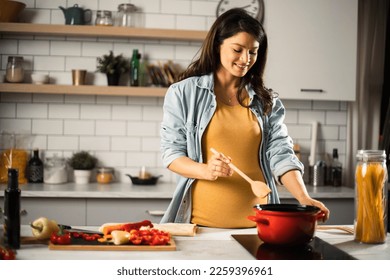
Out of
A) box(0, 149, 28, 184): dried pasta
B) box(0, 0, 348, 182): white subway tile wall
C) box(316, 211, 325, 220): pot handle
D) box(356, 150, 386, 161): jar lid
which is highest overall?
box(0, 0, 348, 182): white subway tile wall

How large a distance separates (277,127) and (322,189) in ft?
3.88

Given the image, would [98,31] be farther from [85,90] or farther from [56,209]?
[56,209]

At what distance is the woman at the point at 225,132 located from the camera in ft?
5.19

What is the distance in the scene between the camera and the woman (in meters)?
1.58

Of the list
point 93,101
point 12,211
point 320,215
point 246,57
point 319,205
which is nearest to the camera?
point 12,211

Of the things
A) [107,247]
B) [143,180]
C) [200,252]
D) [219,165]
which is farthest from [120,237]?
[143,180]

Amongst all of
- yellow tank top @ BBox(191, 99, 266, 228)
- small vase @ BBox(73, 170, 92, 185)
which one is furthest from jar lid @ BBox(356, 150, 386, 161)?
small vase @ BBox(73, 170, 92, 185)

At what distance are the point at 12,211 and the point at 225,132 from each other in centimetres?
66

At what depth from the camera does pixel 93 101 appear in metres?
2.92

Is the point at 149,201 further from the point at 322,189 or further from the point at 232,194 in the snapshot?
the point at 232,194

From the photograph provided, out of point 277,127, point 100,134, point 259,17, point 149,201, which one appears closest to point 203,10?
point 259,17

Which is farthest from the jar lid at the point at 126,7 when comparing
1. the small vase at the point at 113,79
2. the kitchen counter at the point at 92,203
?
the kitchen counter at the point at 92,203

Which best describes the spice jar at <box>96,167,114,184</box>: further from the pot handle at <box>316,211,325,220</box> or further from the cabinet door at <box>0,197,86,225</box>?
the pot handle at <box>316,211,325,220</box>

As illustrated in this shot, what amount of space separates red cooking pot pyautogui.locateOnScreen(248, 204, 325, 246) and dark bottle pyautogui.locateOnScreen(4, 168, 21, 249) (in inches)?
18.7
